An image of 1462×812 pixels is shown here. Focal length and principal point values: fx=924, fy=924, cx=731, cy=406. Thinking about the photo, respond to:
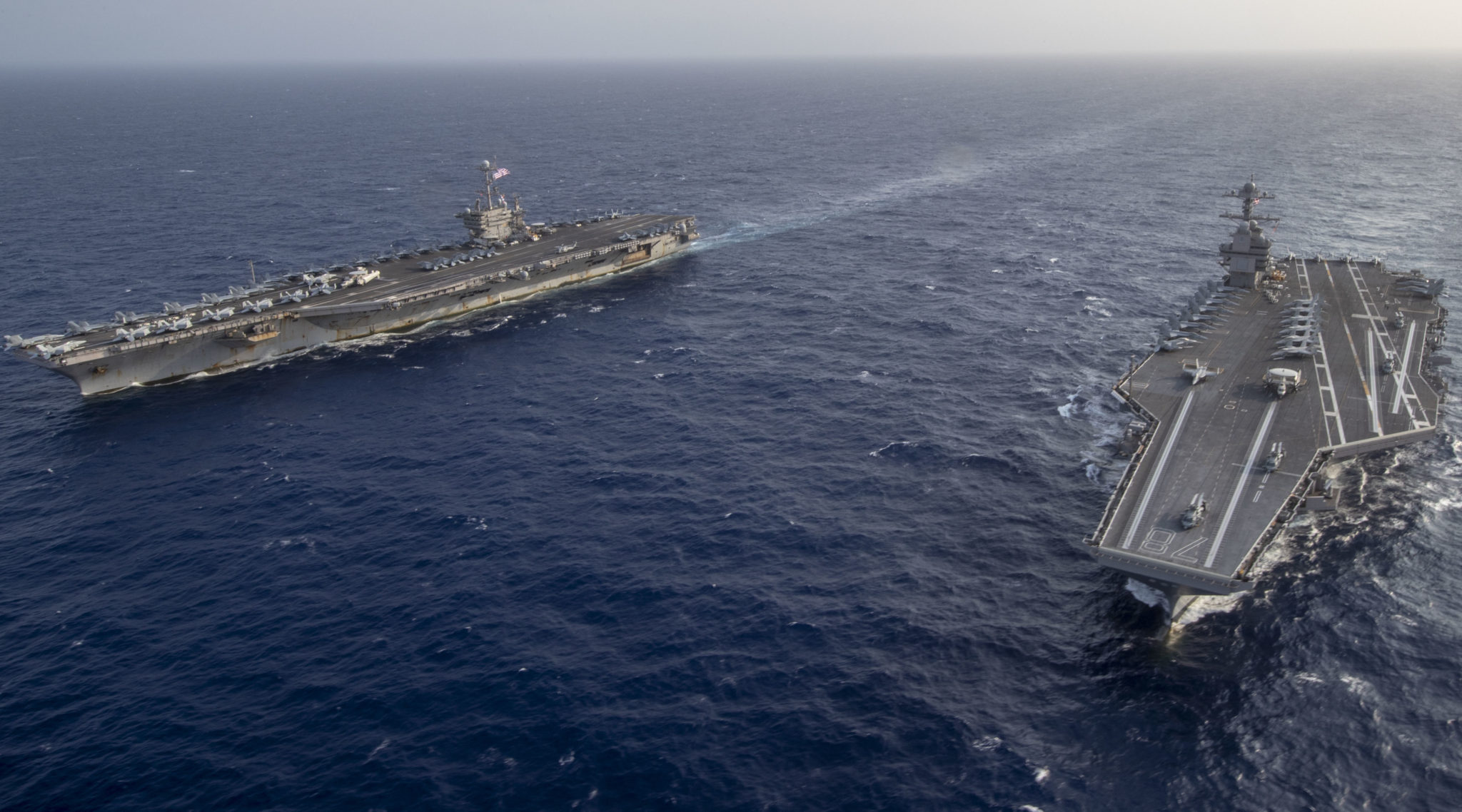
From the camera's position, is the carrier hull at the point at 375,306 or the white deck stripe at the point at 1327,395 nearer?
the white deck stripe at the point at 1327,395

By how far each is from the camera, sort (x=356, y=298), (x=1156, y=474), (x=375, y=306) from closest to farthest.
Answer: (x=1156, y=474)
(x=375, y=306)
(x=356, y=298)

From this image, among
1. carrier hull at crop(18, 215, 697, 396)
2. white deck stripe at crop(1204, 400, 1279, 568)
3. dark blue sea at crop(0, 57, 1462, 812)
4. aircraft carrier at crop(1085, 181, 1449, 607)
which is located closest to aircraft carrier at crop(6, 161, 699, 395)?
carrier hull at crop(18, 215, 697, 396)

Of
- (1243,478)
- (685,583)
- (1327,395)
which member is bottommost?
(685,583)

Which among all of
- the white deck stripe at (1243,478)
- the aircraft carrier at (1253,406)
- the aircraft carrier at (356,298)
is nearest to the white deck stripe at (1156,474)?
the aircraft carrier at (1253,406)

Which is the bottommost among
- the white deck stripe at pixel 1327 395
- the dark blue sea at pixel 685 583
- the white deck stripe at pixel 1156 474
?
the dark blue sea at pixel 685 583

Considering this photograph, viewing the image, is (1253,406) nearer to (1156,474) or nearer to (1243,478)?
(1243,478)

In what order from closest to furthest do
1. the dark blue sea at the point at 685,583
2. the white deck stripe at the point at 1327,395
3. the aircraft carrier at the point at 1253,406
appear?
the dark blue sea at the point at 685,583, the aircraft carrier at the point at 1253,406, the white deck stripe at the point at 1327,395

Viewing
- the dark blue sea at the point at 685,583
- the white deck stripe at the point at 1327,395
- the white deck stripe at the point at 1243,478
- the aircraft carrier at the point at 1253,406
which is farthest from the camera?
the white deck stripe at the point at 1327,395

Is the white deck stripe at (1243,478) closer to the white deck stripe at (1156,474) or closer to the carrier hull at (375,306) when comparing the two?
the white deck stripe at (1156,474)

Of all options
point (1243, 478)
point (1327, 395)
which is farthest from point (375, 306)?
point (1327, 395)
